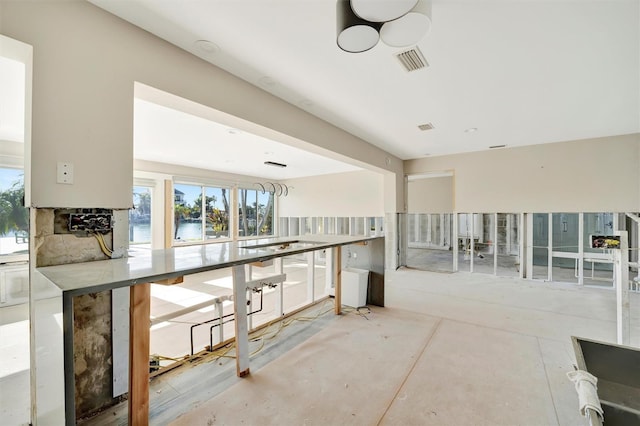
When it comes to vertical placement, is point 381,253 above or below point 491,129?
below

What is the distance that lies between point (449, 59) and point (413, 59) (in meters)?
0.32

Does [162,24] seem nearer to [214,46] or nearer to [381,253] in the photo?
[214,46]

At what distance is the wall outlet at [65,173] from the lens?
157cm

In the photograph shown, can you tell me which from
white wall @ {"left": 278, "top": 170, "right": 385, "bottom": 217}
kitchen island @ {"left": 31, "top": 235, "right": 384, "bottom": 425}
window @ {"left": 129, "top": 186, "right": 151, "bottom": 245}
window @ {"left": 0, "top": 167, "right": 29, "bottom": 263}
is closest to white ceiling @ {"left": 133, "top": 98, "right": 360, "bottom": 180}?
white wall @ {"left": 278, "top": 170, "right": 385, "bottom": 217}

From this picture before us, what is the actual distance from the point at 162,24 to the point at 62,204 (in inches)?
54.5

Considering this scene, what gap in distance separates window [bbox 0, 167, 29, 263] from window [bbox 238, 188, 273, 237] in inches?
189

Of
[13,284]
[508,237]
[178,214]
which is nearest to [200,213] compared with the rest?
[178,214]

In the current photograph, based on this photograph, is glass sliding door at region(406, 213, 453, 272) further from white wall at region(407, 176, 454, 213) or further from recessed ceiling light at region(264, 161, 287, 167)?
recessed ceiling light at region(264, 161, 287, 167)

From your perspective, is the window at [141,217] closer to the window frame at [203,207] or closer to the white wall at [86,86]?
the window frame at [203,207]

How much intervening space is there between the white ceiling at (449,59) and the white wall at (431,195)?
17.3 feet

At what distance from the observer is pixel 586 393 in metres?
1.09

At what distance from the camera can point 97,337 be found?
1.69 meters

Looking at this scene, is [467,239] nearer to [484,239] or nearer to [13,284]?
[484,239]

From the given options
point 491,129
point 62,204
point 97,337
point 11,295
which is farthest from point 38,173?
point 491,129
